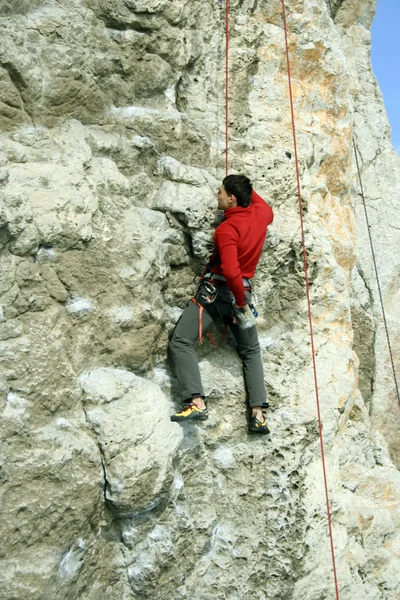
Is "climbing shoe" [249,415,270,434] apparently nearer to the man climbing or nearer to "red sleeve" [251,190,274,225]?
the man climbing

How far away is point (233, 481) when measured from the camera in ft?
15.8

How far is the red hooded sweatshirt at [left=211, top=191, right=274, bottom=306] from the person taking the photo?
4582 mm

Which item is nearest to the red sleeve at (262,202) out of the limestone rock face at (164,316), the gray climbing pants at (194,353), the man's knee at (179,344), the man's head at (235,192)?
the man's head at (235,192)

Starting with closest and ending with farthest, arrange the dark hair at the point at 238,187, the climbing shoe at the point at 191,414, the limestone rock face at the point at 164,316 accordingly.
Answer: the limestone rock face at the point at 164,316
the climbing shoe at the point at 191,414
the dark hair at the point at 238,187

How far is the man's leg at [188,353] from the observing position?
15.0ft

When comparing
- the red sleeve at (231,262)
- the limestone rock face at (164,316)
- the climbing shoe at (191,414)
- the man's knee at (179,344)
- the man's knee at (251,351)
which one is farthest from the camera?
the man's knee at (251,351)

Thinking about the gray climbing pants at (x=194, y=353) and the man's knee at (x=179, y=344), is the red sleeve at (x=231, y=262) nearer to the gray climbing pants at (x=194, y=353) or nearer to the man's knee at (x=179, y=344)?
the gray climbing pants at (x=194, y=353)

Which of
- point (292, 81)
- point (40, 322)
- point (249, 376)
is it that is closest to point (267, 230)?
point (249, 376)

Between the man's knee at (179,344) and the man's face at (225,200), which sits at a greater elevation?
the man's face at (225,200)

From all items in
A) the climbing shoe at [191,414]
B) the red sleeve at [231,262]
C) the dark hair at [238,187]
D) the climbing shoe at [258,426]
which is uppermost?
the dark hair at [238,187]

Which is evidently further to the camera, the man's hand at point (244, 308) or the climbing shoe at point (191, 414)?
the man's hand at point (244, 308)

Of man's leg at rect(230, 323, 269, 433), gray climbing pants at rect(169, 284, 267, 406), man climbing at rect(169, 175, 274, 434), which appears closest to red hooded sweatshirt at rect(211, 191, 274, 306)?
man climbing at rect(169, 175, 274, 434)

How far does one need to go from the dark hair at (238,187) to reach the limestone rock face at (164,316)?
9.1 inches

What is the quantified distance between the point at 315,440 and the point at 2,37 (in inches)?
148
